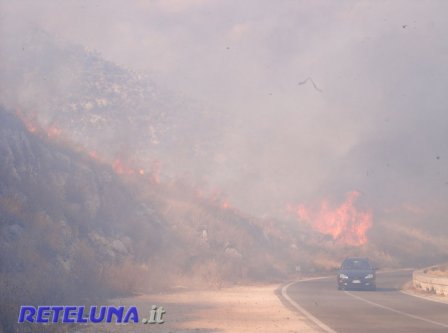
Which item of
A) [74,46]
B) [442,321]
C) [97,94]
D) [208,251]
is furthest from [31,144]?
[74,46]

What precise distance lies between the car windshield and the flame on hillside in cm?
2899

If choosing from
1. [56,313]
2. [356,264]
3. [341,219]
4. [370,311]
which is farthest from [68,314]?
[341,219]

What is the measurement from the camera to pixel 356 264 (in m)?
32.2

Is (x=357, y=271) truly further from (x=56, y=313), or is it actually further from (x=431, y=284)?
(x=56, y=313)

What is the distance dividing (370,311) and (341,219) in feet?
152

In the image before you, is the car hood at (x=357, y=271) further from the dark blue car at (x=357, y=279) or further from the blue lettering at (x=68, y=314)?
the blue lettering at (x=68, y=314)

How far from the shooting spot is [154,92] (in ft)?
307

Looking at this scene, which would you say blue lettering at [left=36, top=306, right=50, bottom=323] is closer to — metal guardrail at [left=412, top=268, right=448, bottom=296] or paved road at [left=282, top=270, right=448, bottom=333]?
paved road at [left=282, top=270, right=448, bottom=333]

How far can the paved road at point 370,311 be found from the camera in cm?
1495

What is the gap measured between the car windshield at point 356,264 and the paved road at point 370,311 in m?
3.53

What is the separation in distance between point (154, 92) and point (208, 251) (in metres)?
58.9

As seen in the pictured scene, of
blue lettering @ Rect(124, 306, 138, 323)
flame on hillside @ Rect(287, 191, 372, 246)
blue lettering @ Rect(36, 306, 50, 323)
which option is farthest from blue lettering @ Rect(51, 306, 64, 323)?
flame on hillside @ Rect(287, 191, 372, 246)

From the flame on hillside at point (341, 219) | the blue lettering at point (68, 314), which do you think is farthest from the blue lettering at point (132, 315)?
the flame on hillside at point (341, 219)

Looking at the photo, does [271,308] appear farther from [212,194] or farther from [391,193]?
[391,193]
